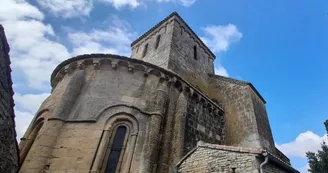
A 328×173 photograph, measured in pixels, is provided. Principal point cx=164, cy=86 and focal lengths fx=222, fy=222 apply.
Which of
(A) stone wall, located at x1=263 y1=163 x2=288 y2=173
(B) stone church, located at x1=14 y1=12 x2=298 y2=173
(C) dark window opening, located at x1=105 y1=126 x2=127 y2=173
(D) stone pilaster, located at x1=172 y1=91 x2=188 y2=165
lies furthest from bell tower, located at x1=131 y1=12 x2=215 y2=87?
(A) stone wall, located at x1=263 y1=163 x2=288 y2=173

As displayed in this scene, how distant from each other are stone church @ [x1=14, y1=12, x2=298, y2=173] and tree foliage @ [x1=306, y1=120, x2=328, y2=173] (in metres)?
4.22

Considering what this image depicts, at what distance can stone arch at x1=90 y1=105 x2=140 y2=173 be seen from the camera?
6.91 m

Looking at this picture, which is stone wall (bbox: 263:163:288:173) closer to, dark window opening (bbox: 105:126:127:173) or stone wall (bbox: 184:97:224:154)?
stone wall (bbox: 184:97:224:154)

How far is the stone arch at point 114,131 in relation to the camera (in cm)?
691

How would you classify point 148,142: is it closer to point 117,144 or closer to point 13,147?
point 117,144

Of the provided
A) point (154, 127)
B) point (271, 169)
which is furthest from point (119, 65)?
point (271, 169)

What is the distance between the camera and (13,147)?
4.09 m

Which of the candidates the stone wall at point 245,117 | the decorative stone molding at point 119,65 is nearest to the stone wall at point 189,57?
the stone wall at point 245,117

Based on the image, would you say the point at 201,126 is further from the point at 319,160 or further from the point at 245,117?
the point at 319,160

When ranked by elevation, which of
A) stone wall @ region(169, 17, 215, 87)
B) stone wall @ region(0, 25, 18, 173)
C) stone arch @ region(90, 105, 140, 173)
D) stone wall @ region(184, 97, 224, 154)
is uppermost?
stone wall @ region(169, 17, 215, 87)

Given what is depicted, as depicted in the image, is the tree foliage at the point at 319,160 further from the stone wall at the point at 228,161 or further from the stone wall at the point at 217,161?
the stone wall at the point at 217,161

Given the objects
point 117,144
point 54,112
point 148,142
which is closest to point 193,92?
point 148,142

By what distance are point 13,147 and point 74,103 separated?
4.02 m

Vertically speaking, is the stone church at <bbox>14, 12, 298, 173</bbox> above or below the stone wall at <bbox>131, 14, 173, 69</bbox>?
below
